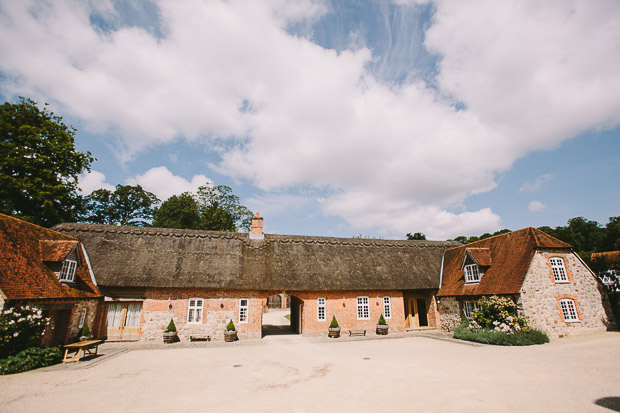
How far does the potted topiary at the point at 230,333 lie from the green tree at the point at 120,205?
38.9m

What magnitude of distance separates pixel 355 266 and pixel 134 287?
1523 cm

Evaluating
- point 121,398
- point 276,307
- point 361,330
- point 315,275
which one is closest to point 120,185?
point 276,307

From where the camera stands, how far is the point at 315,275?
22250mm

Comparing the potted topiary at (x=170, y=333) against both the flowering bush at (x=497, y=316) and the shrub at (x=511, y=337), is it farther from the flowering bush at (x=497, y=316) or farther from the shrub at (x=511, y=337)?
the flowering bush at (x=497, y=316)

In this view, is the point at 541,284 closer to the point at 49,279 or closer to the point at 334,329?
the point at 334,329

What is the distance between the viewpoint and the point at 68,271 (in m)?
16.3

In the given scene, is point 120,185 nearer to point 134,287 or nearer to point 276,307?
point 276,307

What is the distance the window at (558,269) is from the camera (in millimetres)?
18206

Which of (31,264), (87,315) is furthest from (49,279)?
(87,315)

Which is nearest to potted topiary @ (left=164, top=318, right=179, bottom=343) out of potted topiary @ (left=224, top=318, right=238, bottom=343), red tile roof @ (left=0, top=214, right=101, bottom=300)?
potted topiary @ (left=224, top=318, right=238, bottom=343)

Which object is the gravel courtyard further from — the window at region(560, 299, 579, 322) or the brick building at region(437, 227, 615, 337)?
the window at region(560, 299, 579, 322)

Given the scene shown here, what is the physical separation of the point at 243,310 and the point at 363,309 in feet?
28.5

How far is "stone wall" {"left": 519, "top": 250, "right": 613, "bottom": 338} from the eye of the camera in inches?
666

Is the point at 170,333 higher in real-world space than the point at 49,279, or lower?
lower
